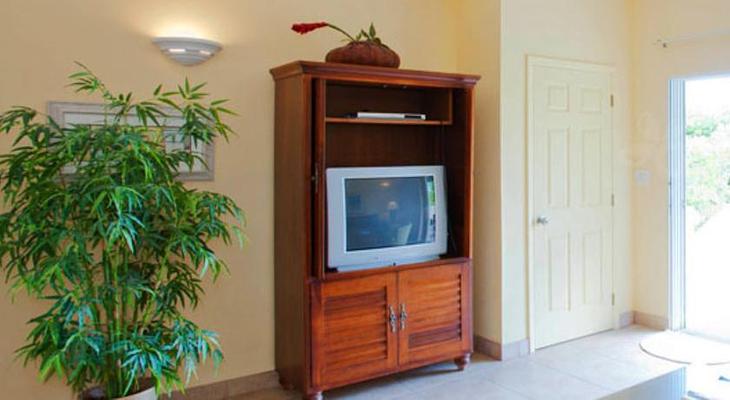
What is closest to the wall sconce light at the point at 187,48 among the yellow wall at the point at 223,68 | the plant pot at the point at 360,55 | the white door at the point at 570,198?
the yellow wall at the point at 223,68

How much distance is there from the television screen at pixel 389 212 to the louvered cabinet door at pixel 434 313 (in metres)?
0.22

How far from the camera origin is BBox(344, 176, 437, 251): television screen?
3271mm

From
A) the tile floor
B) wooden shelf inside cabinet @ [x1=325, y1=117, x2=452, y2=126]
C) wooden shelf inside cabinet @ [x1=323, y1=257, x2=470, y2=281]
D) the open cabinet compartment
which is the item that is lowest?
the tile floor

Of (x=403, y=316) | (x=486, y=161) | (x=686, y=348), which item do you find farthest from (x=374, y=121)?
(x=686, y=348)

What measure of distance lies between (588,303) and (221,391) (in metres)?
2.70

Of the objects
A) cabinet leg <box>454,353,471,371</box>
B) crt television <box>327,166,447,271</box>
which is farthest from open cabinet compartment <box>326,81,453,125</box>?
cabinet leg <box>454,353,471,371</box>

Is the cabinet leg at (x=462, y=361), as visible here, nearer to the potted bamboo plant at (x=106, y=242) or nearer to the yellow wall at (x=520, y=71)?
the yellow wall at (x=520, y=71)

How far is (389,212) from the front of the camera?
3400 mm

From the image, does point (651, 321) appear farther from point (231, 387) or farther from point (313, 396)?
point (231, 387)

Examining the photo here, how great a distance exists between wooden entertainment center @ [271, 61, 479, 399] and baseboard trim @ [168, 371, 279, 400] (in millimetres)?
97

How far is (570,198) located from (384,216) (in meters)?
1.59

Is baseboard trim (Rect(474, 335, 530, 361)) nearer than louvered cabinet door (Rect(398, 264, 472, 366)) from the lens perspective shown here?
No

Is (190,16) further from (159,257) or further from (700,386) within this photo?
(700,386)

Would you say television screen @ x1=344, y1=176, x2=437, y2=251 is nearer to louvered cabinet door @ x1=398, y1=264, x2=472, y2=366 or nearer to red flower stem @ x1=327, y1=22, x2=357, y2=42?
louvered cabinet door @ x1=398, y1=264, x2=472, y2=366
